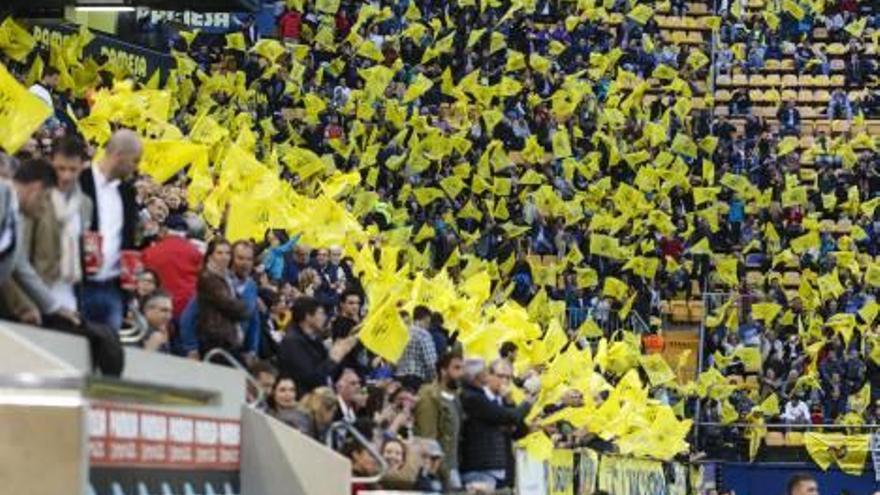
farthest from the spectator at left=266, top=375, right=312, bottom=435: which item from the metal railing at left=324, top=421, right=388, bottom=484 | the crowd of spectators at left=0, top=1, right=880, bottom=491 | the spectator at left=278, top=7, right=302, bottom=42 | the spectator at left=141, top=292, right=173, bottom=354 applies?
the spectator at left=278, top=7, right=302, bottom=42

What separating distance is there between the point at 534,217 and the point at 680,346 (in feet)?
10.0

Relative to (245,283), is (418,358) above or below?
below

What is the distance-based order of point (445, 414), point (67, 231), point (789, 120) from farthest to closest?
1. point (789, 120)
2. point (445, 414)
3. point (67, 231)

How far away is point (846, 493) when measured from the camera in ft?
A: 103

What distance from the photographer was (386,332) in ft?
55.2

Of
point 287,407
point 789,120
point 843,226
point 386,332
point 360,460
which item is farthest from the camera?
point 789,120

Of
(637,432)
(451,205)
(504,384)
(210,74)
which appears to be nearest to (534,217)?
(451,205)

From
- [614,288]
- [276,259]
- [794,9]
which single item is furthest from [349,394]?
[794,9]

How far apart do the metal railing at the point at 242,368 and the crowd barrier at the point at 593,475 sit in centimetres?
482

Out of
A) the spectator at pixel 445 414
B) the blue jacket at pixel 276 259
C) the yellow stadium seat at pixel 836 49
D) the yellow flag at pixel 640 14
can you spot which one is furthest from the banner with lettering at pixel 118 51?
the yellow stadium seat at pixel 836 49

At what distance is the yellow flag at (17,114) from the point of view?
14.7 meters

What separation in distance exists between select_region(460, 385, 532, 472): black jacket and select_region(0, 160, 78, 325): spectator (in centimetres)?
572

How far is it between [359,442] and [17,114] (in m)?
2.92

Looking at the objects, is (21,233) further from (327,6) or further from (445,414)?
(327,6)
